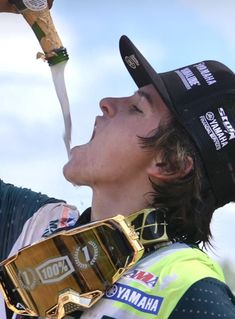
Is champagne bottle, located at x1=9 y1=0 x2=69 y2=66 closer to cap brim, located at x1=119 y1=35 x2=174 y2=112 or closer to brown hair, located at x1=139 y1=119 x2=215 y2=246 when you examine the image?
cap brim, located at x1=119 y1=35 x2=174 y2=112

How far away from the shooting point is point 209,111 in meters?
2.22

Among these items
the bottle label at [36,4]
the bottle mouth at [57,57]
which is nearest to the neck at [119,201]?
the bottle mouth at [57,57]

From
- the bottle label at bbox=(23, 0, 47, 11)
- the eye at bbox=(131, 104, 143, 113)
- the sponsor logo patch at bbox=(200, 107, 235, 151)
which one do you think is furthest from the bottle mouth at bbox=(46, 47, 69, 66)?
the sponsor logo patch at bbox=(200, 107, 235, 151)

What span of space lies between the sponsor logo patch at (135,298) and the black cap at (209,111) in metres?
0.51

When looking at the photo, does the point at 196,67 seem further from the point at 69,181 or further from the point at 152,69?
the point at 69,181

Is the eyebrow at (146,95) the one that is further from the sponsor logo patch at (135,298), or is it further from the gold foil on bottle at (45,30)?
the sponsor logo patch at (135,298)

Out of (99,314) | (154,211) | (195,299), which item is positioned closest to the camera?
(195,299)

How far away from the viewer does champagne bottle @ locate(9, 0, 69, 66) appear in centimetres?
277

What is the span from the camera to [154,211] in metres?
2.16

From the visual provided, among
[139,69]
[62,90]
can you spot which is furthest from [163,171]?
[62,90]

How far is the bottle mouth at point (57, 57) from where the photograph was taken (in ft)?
9.05

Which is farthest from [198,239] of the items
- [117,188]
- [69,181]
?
[69,181]

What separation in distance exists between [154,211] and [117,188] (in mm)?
170

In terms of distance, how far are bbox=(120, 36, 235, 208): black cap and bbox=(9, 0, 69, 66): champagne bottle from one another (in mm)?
525
